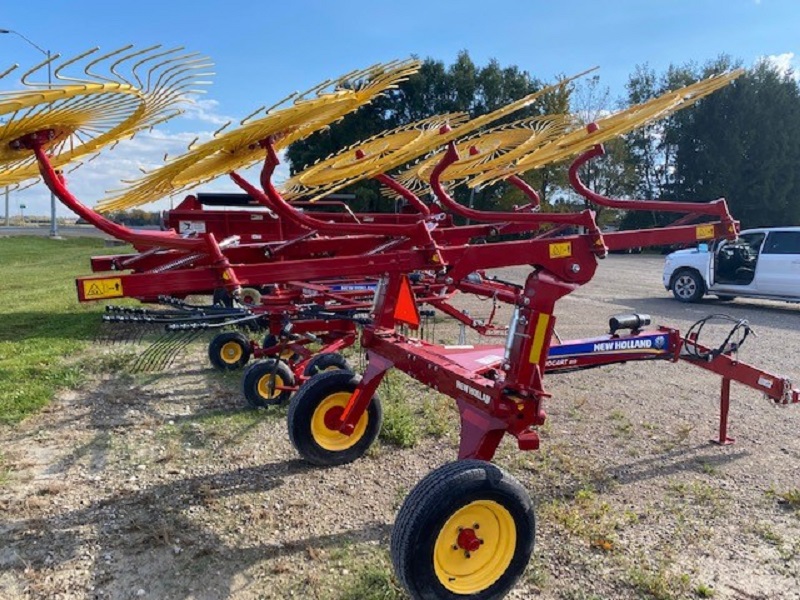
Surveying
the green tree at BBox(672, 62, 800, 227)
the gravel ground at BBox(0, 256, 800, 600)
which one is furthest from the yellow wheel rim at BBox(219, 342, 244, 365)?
the green tree at BBox(672, 62, 800, 227)

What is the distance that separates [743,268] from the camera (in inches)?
531

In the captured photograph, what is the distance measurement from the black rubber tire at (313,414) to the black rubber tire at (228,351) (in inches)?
117

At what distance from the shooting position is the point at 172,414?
18.8 ft

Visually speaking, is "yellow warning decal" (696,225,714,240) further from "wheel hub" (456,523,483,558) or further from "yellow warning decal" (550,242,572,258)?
"wheel hub" (456,523,483,558)

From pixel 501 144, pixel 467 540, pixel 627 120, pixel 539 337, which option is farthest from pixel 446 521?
pixel 501 144

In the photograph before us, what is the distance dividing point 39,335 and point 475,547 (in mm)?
7919

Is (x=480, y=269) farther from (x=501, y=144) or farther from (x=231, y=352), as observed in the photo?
(x=231, y=352)

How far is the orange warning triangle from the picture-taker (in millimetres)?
4301

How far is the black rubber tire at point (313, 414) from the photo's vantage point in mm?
4359

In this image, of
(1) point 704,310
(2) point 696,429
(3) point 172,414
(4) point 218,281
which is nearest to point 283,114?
(4) point 218,281

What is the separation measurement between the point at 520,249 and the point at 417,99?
34.6 m

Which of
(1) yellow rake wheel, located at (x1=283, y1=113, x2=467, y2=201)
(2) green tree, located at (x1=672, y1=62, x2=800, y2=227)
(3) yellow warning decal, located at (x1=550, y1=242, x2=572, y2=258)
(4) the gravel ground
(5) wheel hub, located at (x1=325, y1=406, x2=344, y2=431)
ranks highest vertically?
(2) green tree, located at (x1=672, y1=62, x2=800, y2=227)

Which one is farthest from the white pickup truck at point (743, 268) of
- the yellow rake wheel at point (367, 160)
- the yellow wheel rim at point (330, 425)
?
the yellow wheel rim at point (330, 425)

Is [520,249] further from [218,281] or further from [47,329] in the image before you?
[47,329]
